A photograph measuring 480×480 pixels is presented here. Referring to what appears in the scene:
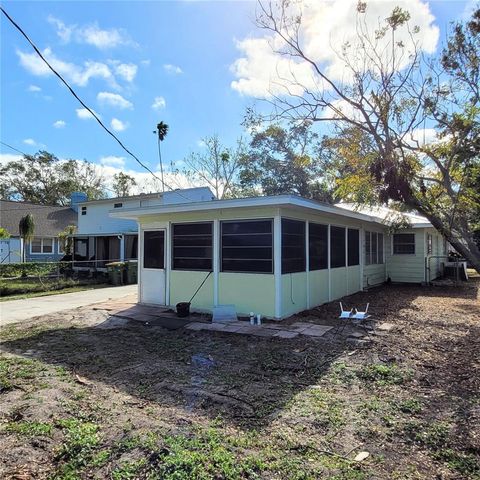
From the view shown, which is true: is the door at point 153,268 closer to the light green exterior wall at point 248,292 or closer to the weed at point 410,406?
the light green exterior wall at point 248,292

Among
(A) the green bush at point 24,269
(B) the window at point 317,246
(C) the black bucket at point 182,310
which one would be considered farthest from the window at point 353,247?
(A) the green bush at point 24,269

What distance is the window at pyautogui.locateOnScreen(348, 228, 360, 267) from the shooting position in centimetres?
1191

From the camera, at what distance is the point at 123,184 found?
133 ft

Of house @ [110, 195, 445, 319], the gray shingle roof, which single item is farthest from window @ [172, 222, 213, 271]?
the gray shingle roof

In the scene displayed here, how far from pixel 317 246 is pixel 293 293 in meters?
1.72

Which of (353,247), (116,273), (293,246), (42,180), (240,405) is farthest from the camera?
(42,180)

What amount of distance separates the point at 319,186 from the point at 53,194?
27590mm

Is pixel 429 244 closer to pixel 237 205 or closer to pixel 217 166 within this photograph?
pixel 237 205

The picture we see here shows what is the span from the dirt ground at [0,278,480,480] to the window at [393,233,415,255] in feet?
29.9

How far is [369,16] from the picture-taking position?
8.63m

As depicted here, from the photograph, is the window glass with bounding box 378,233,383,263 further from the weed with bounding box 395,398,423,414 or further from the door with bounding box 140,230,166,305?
the weed with bounding box 395,398,423,414

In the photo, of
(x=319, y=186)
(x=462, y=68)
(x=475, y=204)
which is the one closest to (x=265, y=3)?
(x=462, y=68)

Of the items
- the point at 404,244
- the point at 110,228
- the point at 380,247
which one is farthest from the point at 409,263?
the point at 110,228

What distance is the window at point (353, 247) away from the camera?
1191 centimetres
